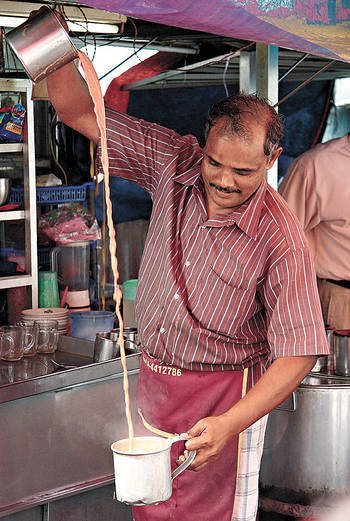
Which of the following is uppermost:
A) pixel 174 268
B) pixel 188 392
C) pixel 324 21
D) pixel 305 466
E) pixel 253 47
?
pixel 253 47

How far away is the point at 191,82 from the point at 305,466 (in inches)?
119

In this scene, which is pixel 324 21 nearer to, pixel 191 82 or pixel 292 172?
pixel 292 172

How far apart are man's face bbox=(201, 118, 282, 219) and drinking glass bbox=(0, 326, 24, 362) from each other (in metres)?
1.38

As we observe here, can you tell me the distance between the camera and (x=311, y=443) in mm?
3146

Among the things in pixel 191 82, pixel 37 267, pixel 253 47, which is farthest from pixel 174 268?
pixel 191 82

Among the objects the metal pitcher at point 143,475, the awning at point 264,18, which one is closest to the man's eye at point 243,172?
the awning at point 264,18

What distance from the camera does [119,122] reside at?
214 centimetres

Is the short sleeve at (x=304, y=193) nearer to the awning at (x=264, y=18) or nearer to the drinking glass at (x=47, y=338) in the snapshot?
the drinking glass at (x=47, y=338)

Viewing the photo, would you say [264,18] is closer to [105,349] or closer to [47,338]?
[105,349]

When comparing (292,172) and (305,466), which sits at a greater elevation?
(292,172)

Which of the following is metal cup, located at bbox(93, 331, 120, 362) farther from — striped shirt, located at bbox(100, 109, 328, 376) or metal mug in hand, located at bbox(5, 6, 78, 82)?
metal mug in hand, located at bbox(5, 6, 78, 82)

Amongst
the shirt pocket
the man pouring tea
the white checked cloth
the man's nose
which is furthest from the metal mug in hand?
the white checked cloth

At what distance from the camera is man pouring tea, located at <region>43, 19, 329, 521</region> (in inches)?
75.2

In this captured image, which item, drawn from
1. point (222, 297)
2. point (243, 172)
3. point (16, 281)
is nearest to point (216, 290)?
point (222, 297)
